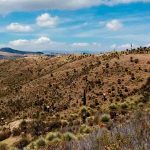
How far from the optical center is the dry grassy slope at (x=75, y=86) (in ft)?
203

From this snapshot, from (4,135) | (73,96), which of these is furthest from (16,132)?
(73,96)

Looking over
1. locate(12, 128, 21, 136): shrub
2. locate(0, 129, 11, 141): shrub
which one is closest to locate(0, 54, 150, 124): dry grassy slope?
locate(0, 129, 11, 141): shrub

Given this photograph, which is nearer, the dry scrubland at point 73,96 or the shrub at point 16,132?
the dry scrubland at point 73,96

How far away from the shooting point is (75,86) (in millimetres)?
70750

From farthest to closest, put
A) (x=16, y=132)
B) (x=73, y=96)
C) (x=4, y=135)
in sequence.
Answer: (x=73, y=96) < (x=4, y=135) < (x=16, y=132)

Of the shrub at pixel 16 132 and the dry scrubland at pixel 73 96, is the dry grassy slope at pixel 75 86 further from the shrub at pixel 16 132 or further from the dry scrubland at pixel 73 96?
the shrub at pixel 16 132

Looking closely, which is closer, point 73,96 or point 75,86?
point 73,96

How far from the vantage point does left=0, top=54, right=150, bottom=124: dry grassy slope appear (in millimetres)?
61781

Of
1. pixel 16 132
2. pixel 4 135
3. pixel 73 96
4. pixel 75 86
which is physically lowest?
pixel 4 135

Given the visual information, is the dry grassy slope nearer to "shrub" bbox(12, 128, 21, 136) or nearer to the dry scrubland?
the dry scrubland

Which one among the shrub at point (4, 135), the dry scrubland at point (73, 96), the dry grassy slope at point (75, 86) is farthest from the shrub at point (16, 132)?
the dry grassy slope at point (75, 86)

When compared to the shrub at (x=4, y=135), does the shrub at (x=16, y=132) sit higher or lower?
higher

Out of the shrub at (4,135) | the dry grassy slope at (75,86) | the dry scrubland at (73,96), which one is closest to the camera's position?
the dry scrubland at (73,96)

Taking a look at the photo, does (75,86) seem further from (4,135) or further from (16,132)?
(16,132)
